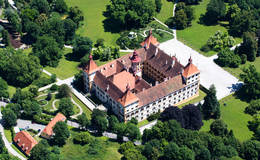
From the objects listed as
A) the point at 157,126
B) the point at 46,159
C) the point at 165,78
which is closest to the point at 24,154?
the point at 46,159

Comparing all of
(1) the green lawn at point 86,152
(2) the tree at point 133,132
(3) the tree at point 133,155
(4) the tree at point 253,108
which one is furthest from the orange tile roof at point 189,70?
(3) the tree at point 133,155

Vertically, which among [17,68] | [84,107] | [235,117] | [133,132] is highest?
[17,68]

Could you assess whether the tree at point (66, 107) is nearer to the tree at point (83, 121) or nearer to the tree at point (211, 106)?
the tree at point (83, 121)

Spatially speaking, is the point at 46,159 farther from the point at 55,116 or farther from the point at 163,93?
the point at 163,93

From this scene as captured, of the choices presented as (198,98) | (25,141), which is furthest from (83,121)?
(198,98)

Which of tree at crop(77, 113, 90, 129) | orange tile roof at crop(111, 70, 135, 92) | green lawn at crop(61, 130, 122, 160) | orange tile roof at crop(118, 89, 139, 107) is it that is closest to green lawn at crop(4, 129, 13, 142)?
green lawn at crop(61, 130, 122, 160)

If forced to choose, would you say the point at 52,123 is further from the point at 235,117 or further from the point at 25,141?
the point at 235,117
